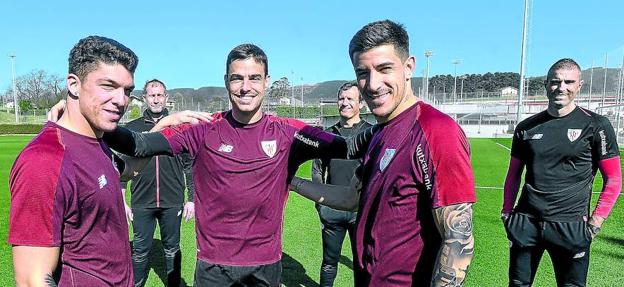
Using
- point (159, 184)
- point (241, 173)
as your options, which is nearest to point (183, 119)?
point (241, 173)

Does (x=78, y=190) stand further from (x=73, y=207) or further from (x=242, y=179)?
(x=242, y=179)

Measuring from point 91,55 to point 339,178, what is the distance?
341 cm

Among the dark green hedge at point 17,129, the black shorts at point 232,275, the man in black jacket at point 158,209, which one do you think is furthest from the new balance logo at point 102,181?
the dark green hedge at point 17,129

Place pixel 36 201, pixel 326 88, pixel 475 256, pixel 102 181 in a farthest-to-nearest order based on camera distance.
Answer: pixel 326 88 < pixel 475 256 < pixel 102 181 < pixel 36 201

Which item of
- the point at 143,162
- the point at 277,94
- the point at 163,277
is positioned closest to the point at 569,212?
the point at 143,162

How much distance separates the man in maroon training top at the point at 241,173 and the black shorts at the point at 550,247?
2088 millimetres

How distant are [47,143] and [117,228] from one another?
559 mm

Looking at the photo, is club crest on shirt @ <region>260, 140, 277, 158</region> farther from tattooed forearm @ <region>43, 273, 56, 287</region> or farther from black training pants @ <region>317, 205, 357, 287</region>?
black training pants @ <region>317, 205, 357, 287</region>

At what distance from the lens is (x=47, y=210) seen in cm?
177

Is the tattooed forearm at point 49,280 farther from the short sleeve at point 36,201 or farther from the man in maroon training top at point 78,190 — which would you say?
the short sleeve at point 36,201

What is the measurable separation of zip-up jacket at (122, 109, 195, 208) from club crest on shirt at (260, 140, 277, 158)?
207 cm

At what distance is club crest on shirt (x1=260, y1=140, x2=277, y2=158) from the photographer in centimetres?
312

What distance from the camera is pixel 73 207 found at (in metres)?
1.93

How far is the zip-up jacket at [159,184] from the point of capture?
5004 mm
